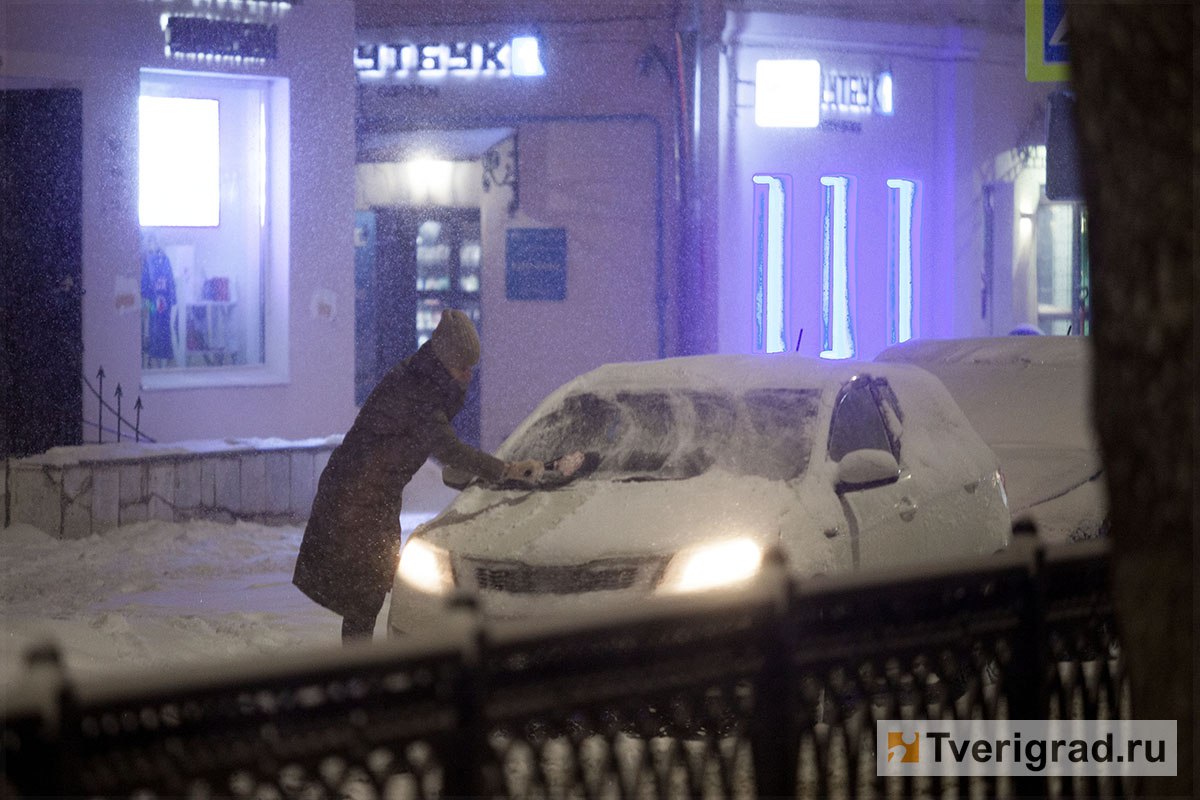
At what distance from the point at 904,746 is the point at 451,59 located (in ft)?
51.0

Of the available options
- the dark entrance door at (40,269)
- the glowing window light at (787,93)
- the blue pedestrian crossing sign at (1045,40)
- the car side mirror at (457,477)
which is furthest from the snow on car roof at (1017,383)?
the glowing window light at (787,93)

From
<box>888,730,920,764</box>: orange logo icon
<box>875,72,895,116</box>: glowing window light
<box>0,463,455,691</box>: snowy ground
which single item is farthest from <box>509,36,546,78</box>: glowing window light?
<box>888,730,920,764</box>: orange logo icon

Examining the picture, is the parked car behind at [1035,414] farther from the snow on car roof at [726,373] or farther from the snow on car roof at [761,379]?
the snow on car roof at [726,373]

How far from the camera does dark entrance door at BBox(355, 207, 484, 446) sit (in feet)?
65.1

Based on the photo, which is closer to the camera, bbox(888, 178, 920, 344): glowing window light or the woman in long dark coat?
the woman in long dark coat

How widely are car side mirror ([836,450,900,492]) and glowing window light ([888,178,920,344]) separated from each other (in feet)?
41.4

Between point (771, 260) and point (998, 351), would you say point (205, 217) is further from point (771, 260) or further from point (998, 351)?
point (998, 351)

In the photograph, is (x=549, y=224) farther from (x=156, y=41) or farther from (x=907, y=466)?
(x=907, y=466)

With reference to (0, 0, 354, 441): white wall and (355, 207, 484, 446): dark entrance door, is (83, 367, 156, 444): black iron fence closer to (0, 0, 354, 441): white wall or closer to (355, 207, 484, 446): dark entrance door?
(0, 0, 354, 441): white wall

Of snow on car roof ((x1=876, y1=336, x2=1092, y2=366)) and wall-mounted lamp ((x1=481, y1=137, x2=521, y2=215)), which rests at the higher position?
wall-mounted lamp ((x1=481, y1=137, x2=521, y2=215))

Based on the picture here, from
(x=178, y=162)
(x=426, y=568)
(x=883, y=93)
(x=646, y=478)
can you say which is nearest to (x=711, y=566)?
(x=646, y=478)

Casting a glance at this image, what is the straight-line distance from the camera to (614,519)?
7.18 meters

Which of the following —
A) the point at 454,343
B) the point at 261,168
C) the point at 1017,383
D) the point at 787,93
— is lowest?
the point at 1017,383

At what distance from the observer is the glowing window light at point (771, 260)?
732 inches
